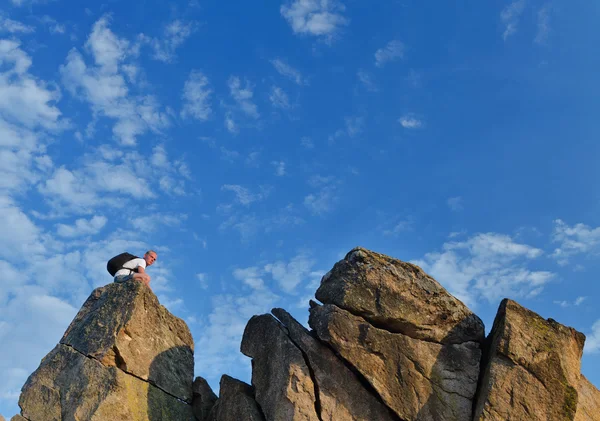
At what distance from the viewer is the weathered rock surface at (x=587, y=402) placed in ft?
72.0

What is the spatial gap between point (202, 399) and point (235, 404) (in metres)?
2.75

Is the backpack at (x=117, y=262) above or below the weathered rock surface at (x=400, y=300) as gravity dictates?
above

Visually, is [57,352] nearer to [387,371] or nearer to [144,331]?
[144,331]

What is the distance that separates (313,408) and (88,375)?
28.5 ft

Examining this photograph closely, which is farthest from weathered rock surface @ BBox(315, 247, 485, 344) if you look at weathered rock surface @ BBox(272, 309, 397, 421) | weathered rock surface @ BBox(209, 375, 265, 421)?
weathered rock surface @ BBox(209, 375, 265, 421)

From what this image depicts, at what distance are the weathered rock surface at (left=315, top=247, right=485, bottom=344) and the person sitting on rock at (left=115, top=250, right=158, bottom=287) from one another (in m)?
8.22

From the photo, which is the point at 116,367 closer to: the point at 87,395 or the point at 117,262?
the point at 87,395

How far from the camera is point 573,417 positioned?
66.6 ft

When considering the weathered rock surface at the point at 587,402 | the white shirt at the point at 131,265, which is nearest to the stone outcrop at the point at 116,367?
the white shirt at the point at 131,265

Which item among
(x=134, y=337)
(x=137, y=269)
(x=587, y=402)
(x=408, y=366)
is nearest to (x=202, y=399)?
(x=134, y=337)

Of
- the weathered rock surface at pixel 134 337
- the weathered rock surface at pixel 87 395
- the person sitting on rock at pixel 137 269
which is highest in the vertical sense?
the person sitting on rock at pixel 137 269

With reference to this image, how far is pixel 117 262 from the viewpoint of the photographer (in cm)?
2673

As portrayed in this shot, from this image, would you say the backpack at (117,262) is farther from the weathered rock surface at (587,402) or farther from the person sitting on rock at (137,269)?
the weathered rock surface at (587,402)

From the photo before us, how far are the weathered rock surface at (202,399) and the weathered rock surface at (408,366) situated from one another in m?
6.34
